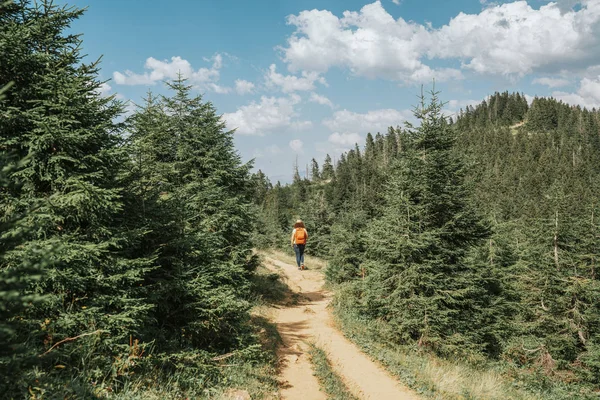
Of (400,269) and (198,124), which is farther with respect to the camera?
(198,124)

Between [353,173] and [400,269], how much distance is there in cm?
9368

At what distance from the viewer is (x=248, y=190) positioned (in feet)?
44.5

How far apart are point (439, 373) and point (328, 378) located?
2914 millimetres

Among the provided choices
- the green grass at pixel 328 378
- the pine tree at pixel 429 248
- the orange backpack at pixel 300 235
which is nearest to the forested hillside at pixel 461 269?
the pine tree at pixel 429 248

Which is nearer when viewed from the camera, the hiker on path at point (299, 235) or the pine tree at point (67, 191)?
the pine tree at point (67, 191)

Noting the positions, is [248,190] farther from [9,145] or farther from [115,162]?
[9,145]

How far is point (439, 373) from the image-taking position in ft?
26.8

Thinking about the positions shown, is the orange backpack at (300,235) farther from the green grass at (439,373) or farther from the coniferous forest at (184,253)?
the green grass at (439,373)

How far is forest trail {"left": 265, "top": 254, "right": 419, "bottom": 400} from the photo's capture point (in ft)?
24.1

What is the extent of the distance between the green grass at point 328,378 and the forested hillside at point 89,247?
2029 mm

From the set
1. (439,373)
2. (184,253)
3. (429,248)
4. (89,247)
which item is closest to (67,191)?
(89,247)

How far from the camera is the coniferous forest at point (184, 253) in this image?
443 cm

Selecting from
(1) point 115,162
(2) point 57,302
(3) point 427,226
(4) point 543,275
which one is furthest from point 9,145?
(4) point 543,275

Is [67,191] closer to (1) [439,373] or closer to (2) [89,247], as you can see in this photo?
(2) [89,247]
